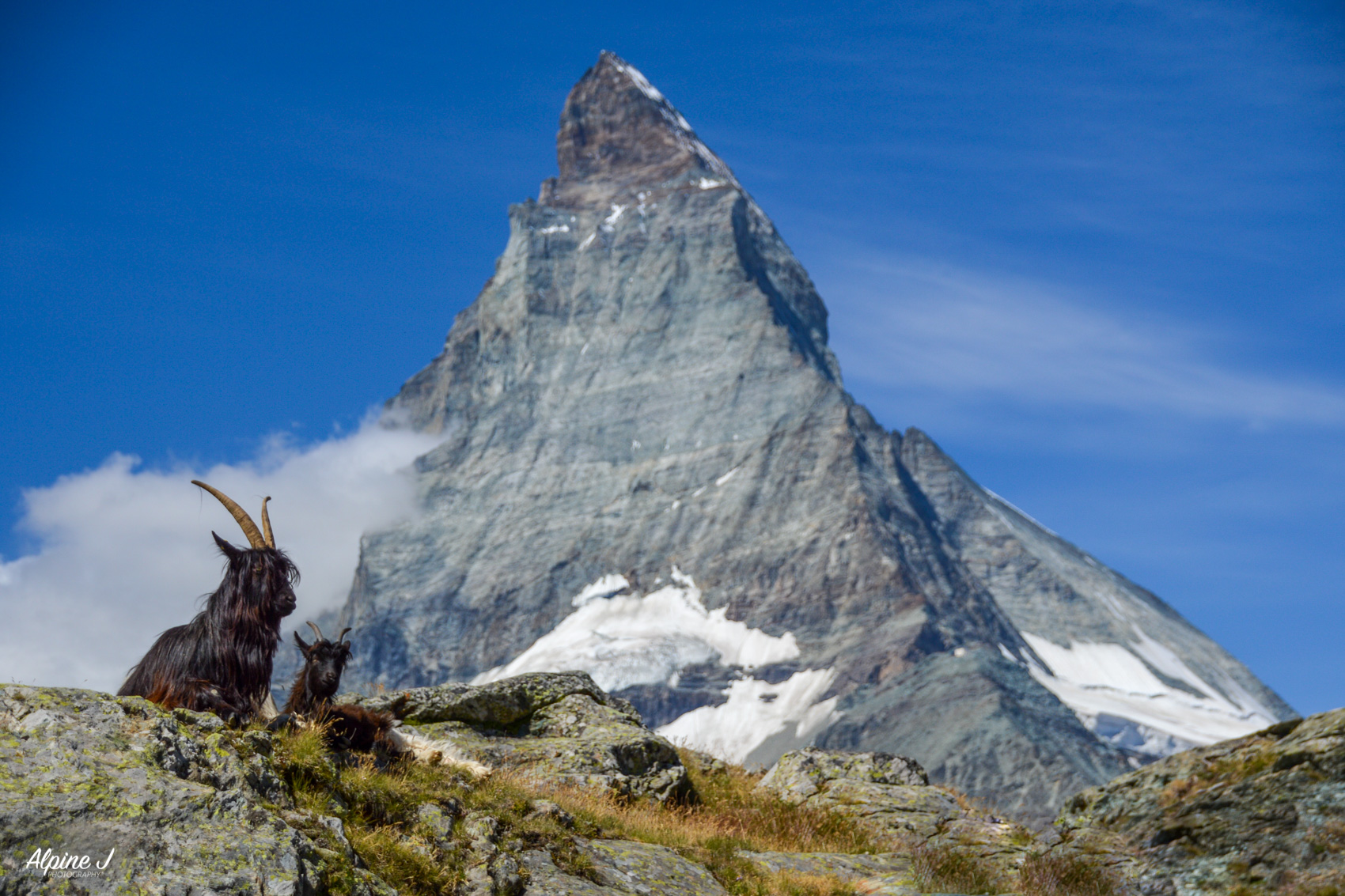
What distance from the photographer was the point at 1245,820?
495 inches

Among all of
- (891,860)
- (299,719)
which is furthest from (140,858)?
(891,860)

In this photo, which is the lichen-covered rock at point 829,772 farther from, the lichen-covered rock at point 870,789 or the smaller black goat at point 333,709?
the smaller black goat at point 333,709

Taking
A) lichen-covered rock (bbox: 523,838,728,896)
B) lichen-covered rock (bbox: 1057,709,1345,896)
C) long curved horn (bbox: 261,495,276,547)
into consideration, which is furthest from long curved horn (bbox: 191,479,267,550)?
lichen-covered rock (bbox: 1057,709,1345,896)

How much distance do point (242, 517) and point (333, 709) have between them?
1.99 metres

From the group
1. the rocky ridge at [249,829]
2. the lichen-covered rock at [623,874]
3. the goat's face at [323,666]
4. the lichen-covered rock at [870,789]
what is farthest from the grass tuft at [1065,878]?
the goat's face at [323,666]

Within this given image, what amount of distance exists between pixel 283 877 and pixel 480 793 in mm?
3574

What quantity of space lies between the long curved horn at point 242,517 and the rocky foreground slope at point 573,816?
2.34m

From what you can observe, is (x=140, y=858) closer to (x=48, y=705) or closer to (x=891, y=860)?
(x=48, y=705)

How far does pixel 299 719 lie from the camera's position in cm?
1146

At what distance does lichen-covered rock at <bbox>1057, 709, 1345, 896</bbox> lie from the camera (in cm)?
1188

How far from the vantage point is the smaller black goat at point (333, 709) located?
39.3 ft

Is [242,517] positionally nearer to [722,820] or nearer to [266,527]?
[266,527]

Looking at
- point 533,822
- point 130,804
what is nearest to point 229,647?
point 533,822

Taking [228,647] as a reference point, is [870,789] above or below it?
below
